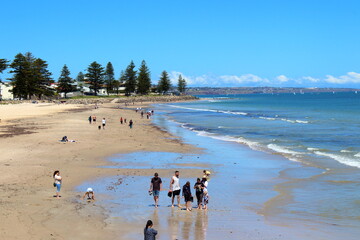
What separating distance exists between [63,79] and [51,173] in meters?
105

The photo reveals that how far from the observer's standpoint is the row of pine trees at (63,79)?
3703 inches

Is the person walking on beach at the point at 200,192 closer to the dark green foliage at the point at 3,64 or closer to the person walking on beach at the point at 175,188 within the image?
the person walking on beach at the point at 175,188

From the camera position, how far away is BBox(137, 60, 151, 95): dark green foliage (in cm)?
14929

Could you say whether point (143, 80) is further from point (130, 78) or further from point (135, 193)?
point (135, 193)

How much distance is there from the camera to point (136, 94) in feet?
508

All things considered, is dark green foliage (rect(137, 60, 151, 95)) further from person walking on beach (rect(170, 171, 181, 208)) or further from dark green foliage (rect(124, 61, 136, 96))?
person walking on beach (rect(170, 171, 181, 208))

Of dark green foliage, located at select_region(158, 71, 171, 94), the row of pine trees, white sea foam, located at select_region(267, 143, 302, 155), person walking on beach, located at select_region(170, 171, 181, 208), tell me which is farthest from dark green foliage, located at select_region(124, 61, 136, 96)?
person walking on beach, located at select_region(170, 171, 181, 208)

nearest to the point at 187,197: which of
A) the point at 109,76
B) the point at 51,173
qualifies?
the point at 51,173

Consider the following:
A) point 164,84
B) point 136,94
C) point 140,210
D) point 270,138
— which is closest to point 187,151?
point 270,138

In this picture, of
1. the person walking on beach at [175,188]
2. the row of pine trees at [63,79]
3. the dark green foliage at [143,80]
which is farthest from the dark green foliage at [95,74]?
the person walking on beach at [175,188]

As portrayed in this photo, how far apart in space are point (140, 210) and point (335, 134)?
30.0m

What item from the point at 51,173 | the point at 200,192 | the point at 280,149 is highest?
the point at 200,192

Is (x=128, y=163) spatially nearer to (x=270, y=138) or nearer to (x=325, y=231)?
(x=325, y=231)

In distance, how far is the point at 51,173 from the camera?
→ 18469 millimetres
